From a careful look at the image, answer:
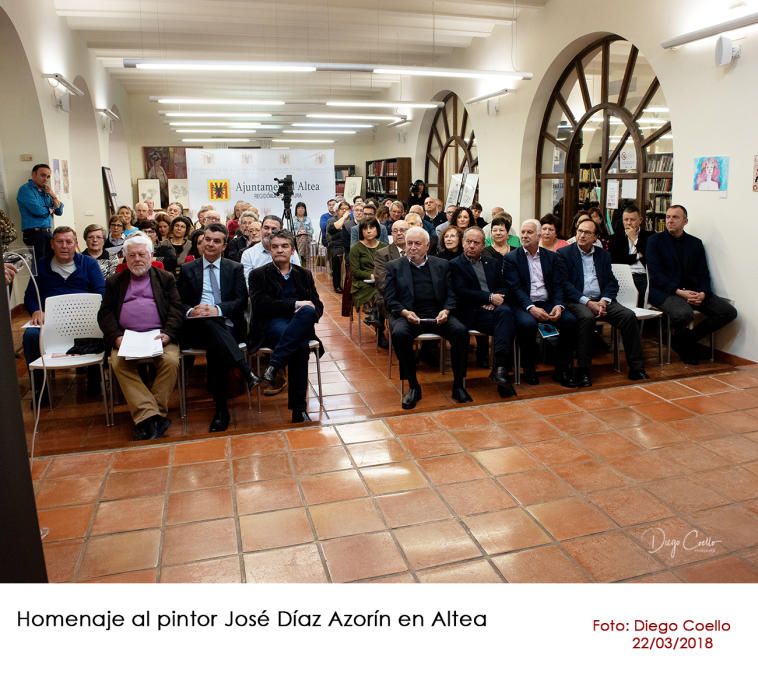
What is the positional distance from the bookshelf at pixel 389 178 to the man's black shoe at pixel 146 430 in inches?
437

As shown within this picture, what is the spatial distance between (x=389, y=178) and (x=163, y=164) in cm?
607

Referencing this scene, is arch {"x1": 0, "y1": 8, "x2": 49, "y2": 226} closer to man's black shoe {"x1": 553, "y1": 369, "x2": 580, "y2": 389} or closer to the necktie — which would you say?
the necktie

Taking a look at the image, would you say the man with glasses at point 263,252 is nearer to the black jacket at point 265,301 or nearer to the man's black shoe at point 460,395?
the black jacket at point 265,301

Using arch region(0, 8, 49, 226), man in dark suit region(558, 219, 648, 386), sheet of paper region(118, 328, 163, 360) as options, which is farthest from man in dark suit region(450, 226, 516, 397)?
arch region(0, 8, 49, 226)

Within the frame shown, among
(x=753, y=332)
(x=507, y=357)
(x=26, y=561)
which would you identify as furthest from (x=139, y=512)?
(x=753, y=332)

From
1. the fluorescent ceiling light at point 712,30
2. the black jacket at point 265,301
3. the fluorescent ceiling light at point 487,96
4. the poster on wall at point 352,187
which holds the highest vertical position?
the fluorescent ceiling light at point 487,96

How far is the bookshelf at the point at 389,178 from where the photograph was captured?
14359 mm

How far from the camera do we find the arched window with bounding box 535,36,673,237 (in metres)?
6.71

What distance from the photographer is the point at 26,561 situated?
162 centimetres

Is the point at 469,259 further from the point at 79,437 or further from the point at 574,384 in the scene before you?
the point at 79,437

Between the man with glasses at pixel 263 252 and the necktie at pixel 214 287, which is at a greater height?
the man with glasses at pixel 263 252

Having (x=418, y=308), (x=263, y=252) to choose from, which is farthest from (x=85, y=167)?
(x=418, y=308)

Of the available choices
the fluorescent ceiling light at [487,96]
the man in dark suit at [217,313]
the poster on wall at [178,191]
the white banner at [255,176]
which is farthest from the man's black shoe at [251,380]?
the poster on wall at [178,191]
